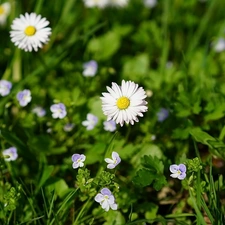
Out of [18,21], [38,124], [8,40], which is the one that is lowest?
[38,124]

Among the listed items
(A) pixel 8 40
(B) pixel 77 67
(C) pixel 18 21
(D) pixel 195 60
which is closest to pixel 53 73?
(B) pixel 77 67

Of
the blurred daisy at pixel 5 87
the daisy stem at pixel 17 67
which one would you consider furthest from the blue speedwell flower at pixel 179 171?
the daisy stem at pixel 17 67

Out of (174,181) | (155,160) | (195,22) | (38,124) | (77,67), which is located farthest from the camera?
(195,22)

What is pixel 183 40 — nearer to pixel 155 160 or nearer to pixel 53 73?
pixel 53 73

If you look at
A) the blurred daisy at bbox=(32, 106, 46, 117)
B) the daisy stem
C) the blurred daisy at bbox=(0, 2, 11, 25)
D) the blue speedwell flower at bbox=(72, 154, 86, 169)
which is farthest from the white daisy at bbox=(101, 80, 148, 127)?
the blurred daisy at bbox=(0, 2, 11, 25)

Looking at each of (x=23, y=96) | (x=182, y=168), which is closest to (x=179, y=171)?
(x=182, y=168)

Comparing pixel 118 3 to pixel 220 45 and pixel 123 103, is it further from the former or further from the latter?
pixel 123 103

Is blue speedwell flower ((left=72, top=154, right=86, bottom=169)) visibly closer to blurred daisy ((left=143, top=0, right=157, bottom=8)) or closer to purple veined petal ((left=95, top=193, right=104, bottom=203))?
purple veined petal ((left=95, top=193, right=104, bottom=203))

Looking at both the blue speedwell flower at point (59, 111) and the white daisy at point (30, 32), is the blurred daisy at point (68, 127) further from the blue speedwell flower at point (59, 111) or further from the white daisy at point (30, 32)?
the white daisy at point (30, 32)
